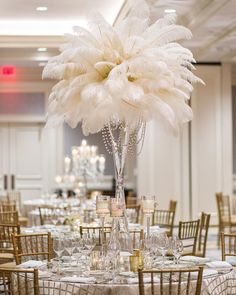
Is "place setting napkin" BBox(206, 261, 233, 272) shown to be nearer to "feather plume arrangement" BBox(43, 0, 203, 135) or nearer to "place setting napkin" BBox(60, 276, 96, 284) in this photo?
"place setting napkin" BBox(60, 276, 96, 284)

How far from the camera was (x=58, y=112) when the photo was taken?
5.75 metres

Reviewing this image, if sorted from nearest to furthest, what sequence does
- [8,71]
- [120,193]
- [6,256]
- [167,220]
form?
[120,193] < [6,256] < [167,220] < [8,71]

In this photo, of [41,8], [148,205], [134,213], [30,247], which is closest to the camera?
[148,205]

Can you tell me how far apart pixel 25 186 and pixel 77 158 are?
4.45 metres

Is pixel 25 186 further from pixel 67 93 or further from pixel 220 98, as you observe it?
pixel 67 93

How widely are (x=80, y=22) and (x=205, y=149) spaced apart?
3.50m

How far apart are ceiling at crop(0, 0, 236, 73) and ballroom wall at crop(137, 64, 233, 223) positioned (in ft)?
1.83

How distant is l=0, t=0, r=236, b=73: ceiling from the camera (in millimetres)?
10445

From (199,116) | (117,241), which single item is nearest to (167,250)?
(117,241)

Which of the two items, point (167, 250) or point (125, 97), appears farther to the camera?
point (167, 250)

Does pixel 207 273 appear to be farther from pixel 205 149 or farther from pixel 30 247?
pixel 205 149

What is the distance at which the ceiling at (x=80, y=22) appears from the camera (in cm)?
1045

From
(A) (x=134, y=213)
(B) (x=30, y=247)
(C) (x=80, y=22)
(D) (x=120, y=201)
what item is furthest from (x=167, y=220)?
(D) (x=120, y=201)

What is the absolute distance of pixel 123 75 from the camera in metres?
5.47
